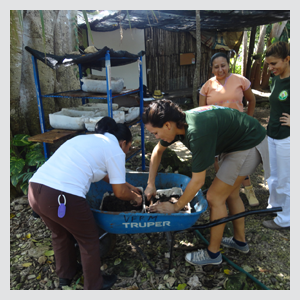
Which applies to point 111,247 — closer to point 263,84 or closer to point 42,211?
point 42,211

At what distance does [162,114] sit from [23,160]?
2.54 m

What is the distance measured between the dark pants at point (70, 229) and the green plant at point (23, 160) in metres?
1.58

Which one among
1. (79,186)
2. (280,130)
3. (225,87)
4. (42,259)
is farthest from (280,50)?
(42,259)

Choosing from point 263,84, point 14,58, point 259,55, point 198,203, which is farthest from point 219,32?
point 198,203

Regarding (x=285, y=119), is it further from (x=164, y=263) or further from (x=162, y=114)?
(x=164, y=263)

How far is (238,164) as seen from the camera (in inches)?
81.5

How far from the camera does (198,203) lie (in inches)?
90.2

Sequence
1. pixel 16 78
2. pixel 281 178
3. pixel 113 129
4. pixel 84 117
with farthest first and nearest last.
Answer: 1. pixel 16 78
2. pixel 84 117
3. pixel 281 178
4. pixel 113 129

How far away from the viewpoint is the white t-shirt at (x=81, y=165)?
1.80 metres

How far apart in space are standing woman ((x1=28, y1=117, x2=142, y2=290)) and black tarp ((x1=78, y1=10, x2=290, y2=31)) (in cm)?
470

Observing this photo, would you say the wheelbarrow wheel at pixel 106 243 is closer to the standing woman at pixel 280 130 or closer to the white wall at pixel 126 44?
the standing woman at pixel 280 130

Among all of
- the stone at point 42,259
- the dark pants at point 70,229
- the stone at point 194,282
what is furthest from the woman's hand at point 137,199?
the stone at point 42,259

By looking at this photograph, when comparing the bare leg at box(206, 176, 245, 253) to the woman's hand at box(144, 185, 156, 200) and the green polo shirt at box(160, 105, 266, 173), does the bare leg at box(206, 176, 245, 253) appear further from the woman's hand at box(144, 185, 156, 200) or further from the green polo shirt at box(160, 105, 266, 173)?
the woman's hand at box(144, 185, 156, 200)

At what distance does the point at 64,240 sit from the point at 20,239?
1.14 metres
